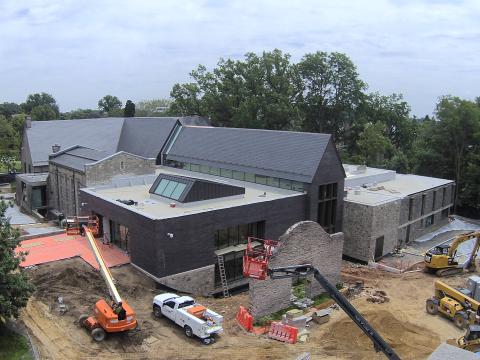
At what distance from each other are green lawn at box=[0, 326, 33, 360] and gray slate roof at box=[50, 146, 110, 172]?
21671 millimetres

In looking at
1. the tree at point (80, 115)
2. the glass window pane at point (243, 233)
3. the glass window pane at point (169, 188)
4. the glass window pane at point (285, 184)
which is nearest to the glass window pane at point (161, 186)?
the glass window pane at point (169, 188)

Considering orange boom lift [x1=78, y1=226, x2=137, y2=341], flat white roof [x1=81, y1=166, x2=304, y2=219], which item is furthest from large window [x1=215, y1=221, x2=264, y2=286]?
orange boom lift [x1=78, y1=226, x2=137, y2=341]

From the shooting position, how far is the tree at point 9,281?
19703 mm

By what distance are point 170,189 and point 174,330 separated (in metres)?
13.1

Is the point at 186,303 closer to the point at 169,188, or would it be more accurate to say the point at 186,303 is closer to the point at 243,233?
the point at 243,233

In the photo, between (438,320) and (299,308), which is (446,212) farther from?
(299,308)

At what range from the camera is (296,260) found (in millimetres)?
28078

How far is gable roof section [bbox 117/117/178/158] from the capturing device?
5088 centimetres

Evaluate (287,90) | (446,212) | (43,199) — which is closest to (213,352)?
(43,199)

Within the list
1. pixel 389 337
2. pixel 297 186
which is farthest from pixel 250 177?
pixel 389 337

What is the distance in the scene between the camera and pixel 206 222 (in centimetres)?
2988

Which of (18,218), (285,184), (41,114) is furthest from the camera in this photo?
(41,114)

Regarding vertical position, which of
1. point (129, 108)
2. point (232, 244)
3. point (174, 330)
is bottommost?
point (174, 330)

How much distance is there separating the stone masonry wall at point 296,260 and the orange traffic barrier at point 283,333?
1783mm
